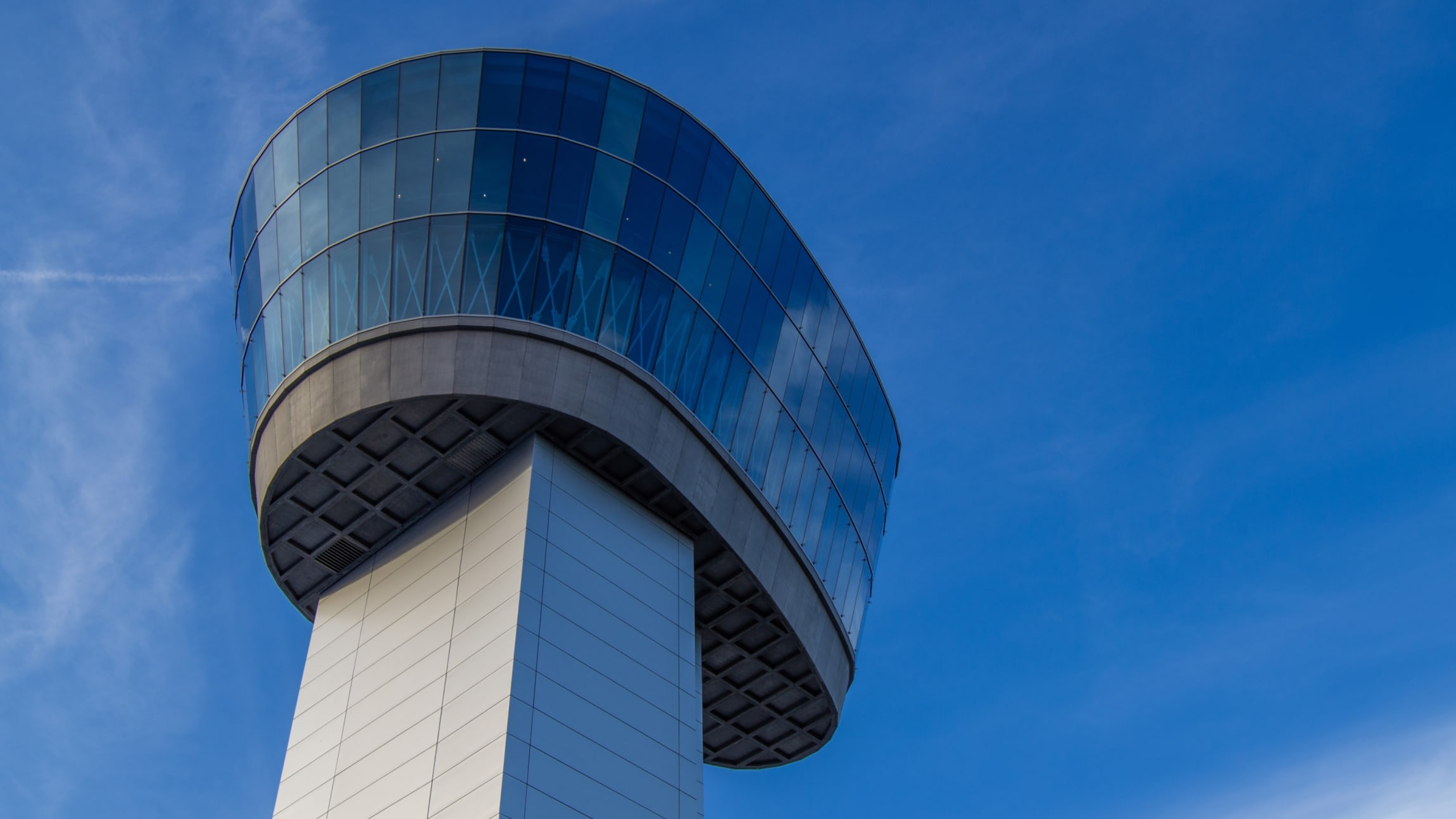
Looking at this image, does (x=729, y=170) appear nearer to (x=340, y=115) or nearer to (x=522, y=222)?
(x=522, y=222)

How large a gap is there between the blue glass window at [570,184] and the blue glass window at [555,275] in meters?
0.36

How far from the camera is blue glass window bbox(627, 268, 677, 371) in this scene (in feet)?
111

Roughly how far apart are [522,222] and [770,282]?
27.6 feet

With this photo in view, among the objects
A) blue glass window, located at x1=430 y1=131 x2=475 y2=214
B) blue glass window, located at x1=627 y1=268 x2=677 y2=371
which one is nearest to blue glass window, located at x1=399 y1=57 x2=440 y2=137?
blue glass window, located at x1=430 y1=131 x2=475 y2=214

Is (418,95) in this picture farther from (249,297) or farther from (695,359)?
(695,359)

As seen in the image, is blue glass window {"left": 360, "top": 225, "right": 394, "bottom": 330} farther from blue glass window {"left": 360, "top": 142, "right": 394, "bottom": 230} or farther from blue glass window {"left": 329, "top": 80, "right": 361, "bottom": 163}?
blue glass window {"left": 329, "top": 80, "right": 361, "bottom": 163}

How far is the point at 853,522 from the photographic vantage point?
42.4m

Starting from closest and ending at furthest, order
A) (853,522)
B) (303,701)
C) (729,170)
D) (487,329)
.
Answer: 1. (487,329)
2. (303,701)
3. (729,170)
4. (853,522)

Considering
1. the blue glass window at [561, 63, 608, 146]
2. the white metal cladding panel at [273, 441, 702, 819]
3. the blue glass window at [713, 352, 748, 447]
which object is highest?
the blue glass window at [561, 63, 608, 146]

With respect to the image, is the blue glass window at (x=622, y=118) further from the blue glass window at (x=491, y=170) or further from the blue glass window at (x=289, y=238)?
the blue glass window at (x=289, y=238)

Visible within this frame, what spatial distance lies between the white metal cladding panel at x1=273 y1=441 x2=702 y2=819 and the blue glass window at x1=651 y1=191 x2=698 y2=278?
5.64 meters

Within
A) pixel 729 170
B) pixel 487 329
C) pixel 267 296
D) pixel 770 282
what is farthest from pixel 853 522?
pixel 267 296

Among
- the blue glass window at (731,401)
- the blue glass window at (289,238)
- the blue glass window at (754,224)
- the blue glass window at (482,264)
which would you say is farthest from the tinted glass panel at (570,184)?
the blue glass window at (289,238)

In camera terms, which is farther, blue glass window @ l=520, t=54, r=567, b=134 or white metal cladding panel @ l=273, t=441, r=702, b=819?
blue glass window @ l=520, t=54, r=567, b=134
